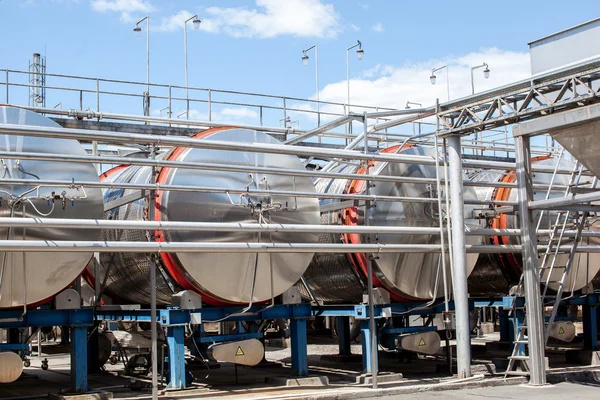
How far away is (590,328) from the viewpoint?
16875mm

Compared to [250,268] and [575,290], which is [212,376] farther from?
[575,290]

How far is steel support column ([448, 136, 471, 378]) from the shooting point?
12953 millimetres

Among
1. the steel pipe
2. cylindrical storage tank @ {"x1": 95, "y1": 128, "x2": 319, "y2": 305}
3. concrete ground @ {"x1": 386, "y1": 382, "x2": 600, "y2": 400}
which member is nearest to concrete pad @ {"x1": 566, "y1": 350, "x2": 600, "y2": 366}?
concrete ground @ {"x1": 386, "y1": 382, "x2": 600, "y2": 400}

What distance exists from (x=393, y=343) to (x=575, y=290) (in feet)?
16.3

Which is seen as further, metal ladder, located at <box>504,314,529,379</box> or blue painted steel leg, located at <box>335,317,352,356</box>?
blue painted steel leg, located at <box>335,317,352,356</box>

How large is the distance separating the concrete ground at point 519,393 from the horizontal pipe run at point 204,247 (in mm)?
2273

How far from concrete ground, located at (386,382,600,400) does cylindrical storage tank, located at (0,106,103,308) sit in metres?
4.95

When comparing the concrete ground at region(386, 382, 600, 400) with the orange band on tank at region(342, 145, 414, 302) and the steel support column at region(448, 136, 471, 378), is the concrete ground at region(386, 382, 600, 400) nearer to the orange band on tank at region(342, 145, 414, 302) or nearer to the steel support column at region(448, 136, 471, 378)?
the steel support column at region(448, 136, 471, 378)

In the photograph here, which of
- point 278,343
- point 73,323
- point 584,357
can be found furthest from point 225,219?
point 278,343

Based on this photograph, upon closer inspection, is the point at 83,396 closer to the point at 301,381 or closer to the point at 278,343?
the point at 301,381

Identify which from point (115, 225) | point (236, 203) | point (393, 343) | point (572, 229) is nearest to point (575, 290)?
point (572, 229)

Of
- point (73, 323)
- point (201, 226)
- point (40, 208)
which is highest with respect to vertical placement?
point (40, 208)

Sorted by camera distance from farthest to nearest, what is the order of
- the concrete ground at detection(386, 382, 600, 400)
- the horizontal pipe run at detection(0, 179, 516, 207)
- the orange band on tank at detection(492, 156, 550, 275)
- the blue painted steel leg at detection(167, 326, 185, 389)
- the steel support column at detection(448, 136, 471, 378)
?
the orange band on tank at detection(492, 156, 550, 275), the steel support column at detection(448, 136, 471, 378), the blue painted steel leg at detection(167, 326, 185, 389), the concrete ground at detection(386, 382, 600, 400), the horizontal pipe run at detection(0, 179, 516, 207)

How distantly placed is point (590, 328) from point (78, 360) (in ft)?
35.5
